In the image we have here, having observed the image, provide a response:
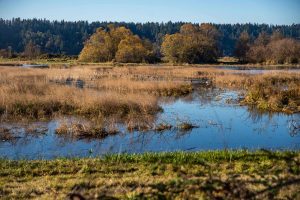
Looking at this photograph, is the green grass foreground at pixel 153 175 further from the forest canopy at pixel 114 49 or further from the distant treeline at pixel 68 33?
the distant treeline at pixel 68 33

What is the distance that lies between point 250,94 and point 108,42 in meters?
43.2

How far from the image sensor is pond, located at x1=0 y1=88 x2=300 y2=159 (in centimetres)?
1201

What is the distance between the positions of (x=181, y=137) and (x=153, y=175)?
6388mm

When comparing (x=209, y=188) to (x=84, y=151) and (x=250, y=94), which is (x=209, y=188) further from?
(x=250, y=94)

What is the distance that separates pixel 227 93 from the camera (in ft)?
84.3

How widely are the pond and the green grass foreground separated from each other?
2.49m

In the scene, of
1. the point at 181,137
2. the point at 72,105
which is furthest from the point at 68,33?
the point at 181,137

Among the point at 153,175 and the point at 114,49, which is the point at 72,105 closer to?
the point at 153,175

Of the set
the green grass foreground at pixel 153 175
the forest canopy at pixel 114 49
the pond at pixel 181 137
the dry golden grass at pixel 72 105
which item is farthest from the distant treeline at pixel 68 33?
the green grass foreground at pixel 153 175

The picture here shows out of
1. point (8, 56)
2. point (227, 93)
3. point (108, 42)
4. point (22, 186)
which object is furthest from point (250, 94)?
point (8, 56)

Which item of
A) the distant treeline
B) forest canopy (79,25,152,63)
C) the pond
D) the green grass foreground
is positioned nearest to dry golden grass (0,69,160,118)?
the pond

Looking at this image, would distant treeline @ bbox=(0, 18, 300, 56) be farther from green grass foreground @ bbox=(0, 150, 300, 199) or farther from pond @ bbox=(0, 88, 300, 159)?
green grass foreground @ bbox=(0, 150, 300, 199)

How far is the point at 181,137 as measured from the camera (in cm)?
1388

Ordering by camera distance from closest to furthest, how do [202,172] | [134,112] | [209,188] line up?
[209,188] → [202,172] → [134,112]
